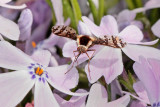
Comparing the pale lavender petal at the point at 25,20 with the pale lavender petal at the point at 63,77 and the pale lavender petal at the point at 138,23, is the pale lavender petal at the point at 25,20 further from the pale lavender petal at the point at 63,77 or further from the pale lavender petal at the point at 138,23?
the pale lavender petal at the point at 138,23

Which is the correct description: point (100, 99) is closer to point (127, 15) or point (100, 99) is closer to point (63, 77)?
point (63, 77)

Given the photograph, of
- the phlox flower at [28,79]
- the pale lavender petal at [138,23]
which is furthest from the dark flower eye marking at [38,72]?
the pale lavender petal at [138,23]

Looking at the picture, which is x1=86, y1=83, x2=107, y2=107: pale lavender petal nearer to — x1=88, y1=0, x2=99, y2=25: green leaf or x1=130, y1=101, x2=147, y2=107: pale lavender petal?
x1=130, y1=101, x2=147, y2=107: pale lavender petal

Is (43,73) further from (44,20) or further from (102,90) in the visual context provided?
(44,20)

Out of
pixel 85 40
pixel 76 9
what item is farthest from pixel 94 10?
pixel 85 40

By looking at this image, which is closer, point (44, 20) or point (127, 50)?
point (127, 50)

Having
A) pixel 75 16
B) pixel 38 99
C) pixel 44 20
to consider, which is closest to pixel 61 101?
pixel 38 99
